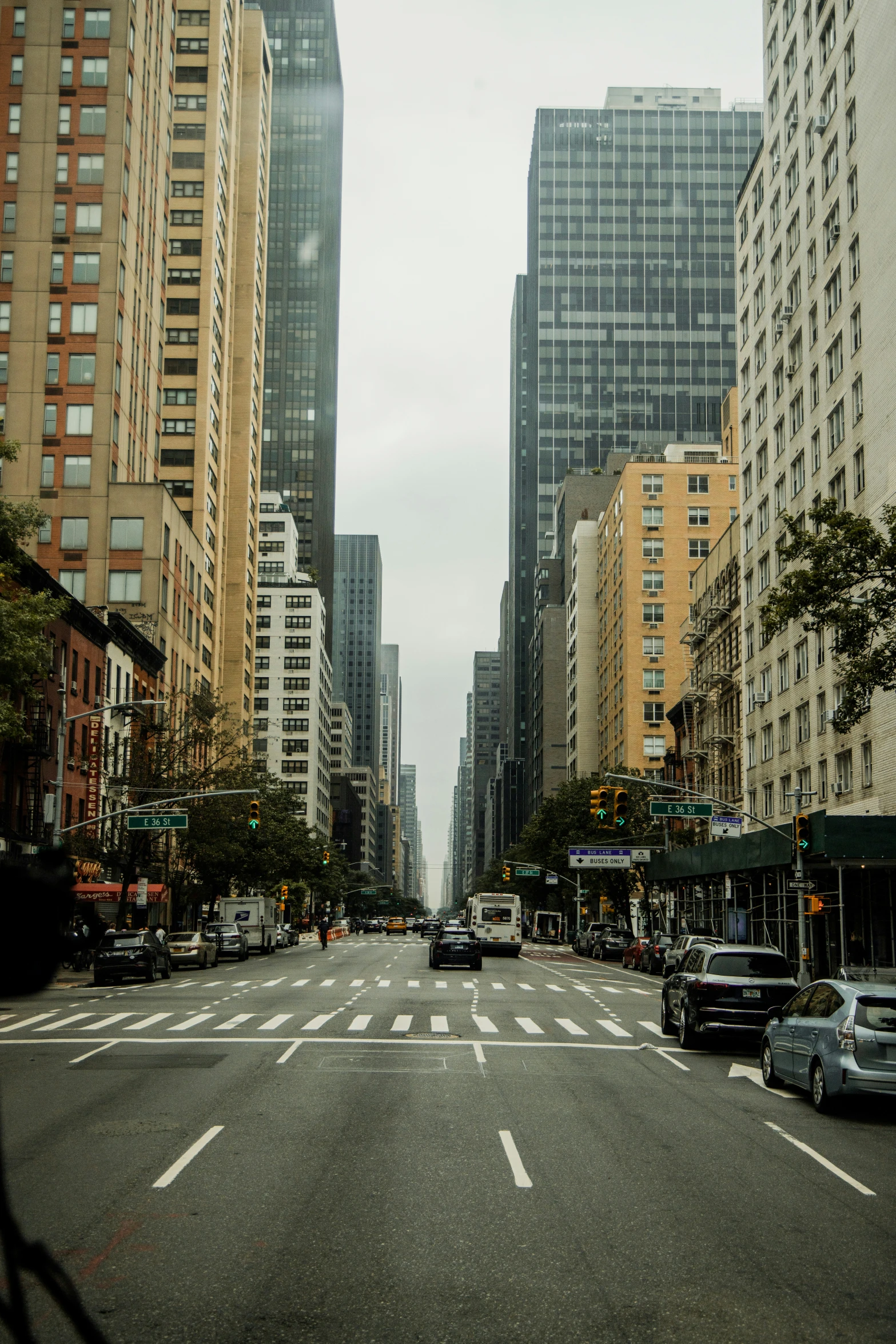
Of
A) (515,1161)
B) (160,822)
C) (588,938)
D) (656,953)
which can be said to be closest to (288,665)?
(588,938)

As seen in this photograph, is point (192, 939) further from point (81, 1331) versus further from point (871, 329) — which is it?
point (81, 1331)

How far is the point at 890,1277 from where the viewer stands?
27.3ft

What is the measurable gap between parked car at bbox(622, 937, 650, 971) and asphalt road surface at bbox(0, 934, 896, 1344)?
35.2 meters

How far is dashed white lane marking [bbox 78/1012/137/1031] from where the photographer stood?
977 inches

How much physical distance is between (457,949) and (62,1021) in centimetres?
2536

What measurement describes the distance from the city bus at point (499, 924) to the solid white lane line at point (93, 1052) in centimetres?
4602

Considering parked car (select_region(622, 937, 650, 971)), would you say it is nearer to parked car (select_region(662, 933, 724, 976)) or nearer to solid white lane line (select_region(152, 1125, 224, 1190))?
parked car (select_region(662, 933, 724, 976))

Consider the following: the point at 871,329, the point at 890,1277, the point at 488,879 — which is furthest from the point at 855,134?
the point at 488,879

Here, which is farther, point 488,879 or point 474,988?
point 488,879

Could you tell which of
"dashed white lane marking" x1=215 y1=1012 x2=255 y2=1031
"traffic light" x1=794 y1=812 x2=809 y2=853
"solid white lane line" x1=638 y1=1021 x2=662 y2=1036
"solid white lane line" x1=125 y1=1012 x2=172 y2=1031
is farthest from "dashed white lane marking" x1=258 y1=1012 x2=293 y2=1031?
"traffic light" x1=794 y1=812 x2=809 y2=853

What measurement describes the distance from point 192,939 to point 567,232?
169 m

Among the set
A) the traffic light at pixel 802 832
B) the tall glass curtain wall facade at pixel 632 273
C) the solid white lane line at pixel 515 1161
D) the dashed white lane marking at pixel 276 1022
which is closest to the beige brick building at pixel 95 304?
the dashed white lane marking at pixel 276 1022

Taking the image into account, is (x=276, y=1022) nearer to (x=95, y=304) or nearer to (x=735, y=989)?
(x=735, y=989)

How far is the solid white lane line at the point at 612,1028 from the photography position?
25109 mm
